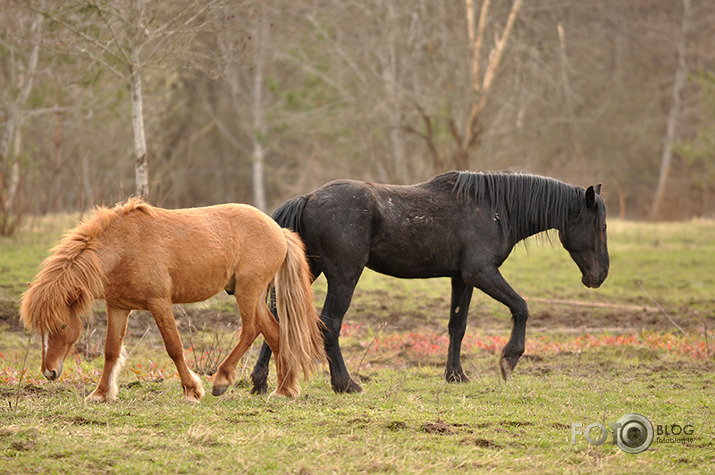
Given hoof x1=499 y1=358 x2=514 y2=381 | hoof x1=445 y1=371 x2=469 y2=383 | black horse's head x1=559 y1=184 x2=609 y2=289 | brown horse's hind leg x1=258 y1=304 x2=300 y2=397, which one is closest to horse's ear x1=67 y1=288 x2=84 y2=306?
brown horse's hind leg x1=258 y1=304 x2=300 y2=397

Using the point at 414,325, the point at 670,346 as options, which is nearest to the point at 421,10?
the point at 414,325

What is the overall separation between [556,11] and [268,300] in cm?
3215

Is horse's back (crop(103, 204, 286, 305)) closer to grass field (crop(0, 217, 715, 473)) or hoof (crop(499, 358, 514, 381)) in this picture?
grass field (crop(0, 217, 715, 473))

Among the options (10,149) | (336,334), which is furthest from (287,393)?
(10,149)

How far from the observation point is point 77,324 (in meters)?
5.37

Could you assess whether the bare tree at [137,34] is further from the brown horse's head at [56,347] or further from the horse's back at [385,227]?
the brown horse's head at [56,347]

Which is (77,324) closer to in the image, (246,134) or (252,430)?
(252,430)

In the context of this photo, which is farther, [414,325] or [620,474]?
[414,325]

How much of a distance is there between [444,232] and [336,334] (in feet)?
4.55

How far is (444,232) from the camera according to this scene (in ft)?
23.1

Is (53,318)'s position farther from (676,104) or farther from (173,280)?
(676,104)

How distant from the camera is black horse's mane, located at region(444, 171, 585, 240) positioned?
23.9 ft

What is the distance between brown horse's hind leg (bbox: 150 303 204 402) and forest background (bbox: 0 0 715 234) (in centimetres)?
516

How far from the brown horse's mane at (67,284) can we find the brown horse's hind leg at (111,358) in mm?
357
